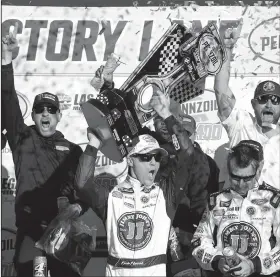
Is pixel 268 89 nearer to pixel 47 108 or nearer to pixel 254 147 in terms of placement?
pixel 254 147

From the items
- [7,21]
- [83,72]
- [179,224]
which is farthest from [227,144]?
[7,21]

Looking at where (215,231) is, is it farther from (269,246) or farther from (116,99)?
(116,99)

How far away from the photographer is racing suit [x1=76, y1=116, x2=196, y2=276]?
6.48m

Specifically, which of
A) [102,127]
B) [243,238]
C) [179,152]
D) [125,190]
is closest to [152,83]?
[102,127]

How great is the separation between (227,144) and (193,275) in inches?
44.4

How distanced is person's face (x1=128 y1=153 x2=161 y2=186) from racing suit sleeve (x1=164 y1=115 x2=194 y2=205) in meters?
0.18

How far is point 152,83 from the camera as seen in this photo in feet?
23.0

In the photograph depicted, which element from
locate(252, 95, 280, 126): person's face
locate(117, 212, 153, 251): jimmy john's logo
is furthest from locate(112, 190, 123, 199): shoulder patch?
locate(252, 95, 280, 126): person's face

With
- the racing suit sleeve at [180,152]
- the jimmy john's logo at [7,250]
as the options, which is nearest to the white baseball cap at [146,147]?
the racing suit sleeve at [180,152]

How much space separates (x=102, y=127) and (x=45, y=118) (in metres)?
0.47

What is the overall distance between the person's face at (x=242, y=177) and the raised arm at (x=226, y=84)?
0.62 meters

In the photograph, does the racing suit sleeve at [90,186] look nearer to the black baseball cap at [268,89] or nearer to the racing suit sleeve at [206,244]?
the racing suit sleeve at [206,244]

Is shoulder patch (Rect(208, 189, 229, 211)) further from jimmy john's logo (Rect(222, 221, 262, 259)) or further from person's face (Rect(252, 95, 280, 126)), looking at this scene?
person's face (Rect(252, 95, 280, 126))

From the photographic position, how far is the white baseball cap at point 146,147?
665 cm
